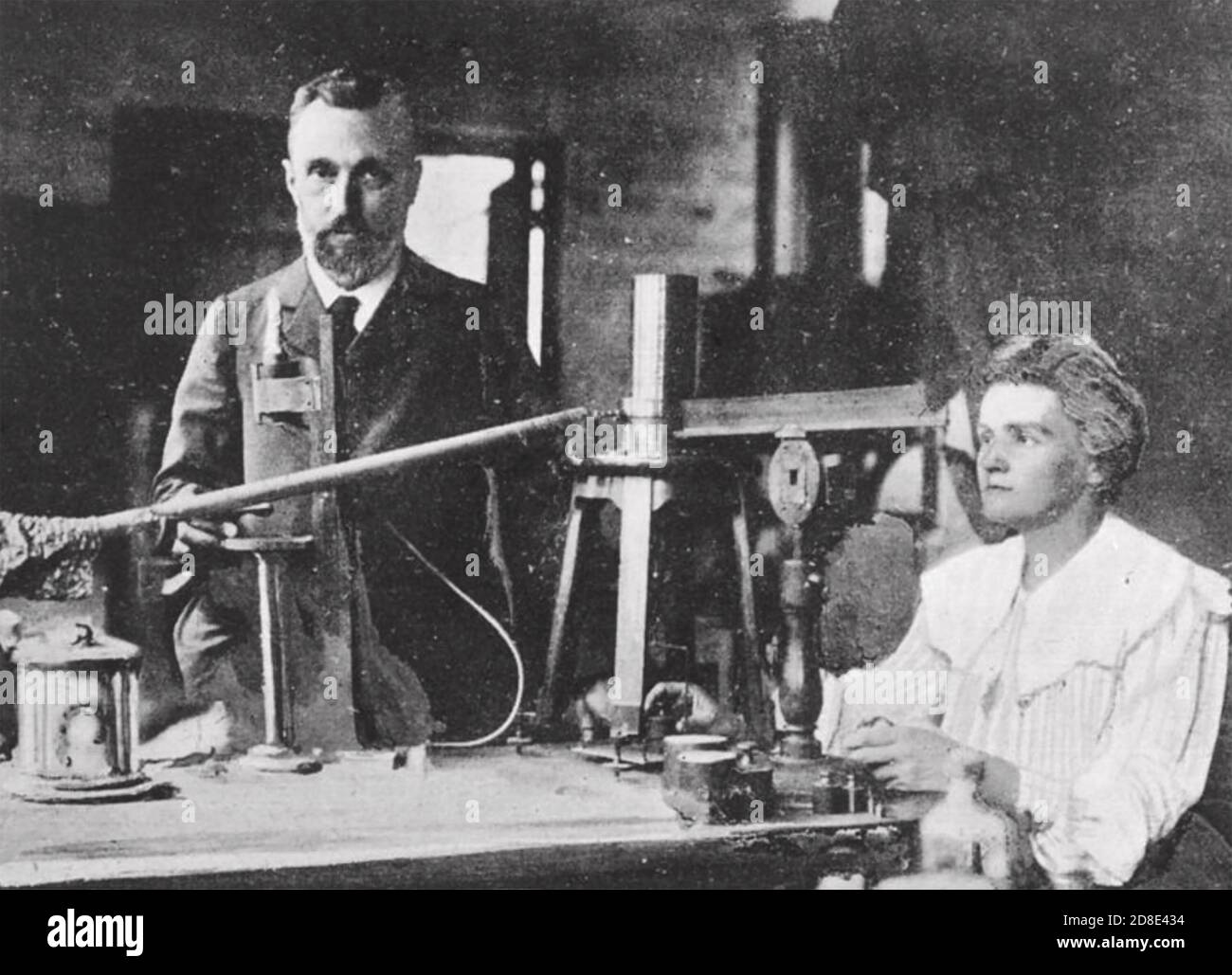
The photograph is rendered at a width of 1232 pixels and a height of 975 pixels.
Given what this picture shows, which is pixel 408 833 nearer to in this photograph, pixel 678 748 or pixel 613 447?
pixel 678 748

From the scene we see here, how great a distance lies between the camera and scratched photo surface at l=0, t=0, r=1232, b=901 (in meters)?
2.83

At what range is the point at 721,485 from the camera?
2.94 metres

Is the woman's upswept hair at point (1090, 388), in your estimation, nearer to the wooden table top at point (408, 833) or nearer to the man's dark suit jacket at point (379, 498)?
the wooden table top at point (408, 833)

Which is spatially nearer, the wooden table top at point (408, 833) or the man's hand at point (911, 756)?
the wooden table top at point (408, 833)

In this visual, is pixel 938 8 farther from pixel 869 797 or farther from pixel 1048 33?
pixel 869 797

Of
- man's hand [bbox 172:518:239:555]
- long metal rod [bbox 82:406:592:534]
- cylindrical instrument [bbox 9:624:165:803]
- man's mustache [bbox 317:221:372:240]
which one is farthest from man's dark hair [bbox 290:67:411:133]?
cylindrical instrument [bbox 9:624:165:803]

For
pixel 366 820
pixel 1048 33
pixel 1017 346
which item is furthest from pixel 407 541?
pixel 1048 33

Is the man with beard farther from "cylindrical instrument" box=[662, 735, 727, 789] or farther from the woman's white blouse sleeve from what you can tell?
the woman's white blouse sleeve

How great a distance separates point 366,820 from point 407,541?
54 centimetres

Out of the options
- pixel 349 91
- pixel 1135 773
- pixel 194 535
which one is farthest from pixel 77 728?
pixel 1135 773

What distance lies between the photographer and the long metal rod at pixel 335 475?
2.82 metres

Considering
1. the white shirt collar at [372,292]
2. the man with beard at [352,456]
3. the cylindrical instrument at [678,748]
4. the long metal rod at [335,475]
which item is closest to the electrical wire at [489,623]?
the man with beard at [352,456]

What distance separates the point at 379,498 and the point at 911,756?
1167 millimetres
